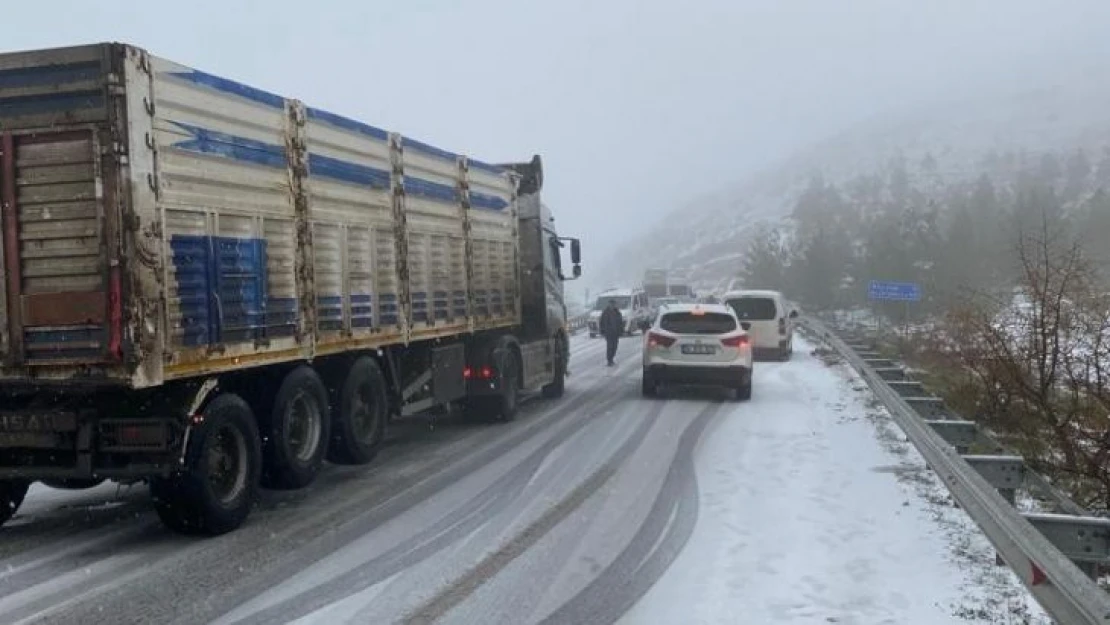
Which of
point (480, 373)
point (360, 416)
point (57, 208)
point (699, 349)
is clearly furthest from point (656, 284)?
point (57, 208)

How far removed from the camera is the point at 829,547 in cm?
642

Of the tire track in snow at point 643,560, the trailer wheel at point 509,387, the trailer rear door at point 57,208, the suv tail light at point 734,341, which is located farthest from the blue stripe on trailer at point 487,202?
the trailer rear door at point 57,208

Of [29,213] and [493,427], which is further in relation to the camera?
[493,427]

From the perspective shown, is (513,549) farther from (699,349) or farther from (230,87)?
(699,349)

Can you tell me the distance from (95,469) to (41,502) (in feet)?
7.85

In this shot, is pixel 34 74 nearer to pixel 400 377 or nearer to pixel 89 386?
pixel 89 386

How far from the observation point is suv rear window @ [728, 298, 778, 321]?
898 inches

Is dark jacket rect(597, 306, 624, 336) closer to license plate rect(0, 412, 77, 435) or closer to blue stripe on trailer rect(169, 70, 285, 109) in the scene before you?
blue stripe on trailer rect(169, 70, 285, 109)

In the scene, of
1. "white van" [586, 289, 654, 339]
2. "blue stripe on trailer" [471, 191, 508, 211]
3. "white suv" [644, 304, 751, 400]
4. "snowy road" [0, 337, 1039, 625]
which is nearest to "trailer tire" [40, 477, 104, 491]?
"snowy road" [0, 337, 1039, 625]

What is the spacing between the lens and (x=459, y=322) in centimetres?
1202

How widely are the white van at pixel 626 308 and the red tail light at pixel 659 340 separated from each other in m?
19.6

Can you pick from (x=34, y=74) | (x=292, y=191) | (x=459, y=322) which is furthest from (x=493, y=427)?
(x=34, y=74)

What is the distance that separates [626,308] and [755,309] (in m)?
14.8

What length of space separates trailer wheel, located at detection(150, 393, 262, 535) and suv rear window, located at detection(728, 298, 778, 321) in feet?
55.8
